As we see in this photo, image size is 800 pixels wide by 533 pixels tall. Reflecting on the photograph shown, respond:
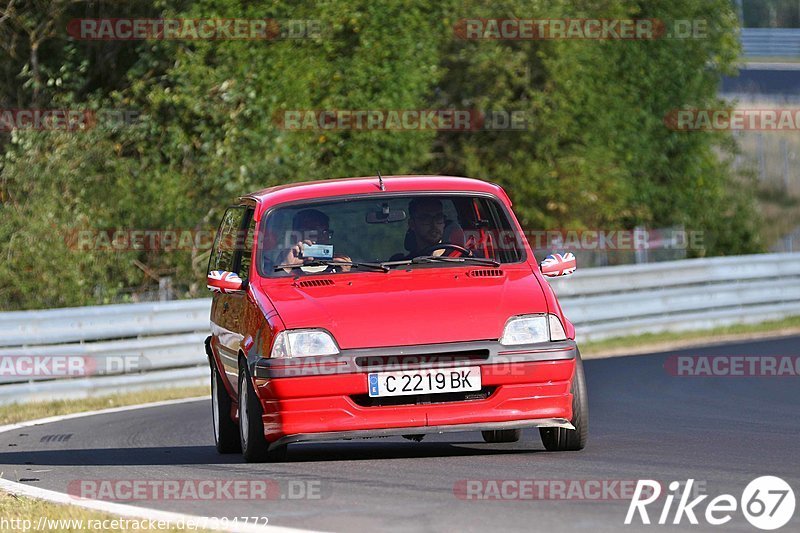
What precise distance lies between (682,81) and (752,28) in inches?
1406

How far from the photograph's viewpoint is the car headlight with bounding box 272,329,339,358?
8.69 meters

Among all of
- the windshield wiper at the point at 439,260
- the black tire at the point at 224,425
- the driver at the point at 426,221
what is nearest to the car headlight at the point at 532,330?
the windshield wiper at the point at 439,260

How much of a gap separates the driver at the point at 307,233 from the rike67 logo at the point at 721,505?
301 centimetres

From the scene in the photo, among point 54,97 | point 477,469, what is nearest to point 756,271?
point 54,97

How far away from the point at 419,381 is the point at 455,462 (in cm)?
54

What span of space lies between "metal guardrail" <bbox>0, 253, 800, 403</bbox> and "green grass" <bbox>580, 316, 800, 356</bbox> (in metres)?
0.16

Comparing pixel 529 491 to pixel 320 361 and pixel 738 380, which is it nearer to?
pixel 320 361

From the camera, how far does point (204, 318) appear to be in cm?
1759

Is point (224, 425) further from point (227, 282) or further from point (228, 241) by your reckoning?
point (228, 241)

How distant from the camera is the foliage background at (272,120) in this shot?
22.0 metres

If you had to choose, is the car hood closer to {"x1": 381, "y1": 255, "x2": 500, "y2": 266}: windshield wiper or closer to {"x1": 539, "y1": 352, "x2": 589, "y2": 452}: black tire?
{"x1": 381, "y1": 255, "x2": 500, "y2": 266}: windshield wiper
